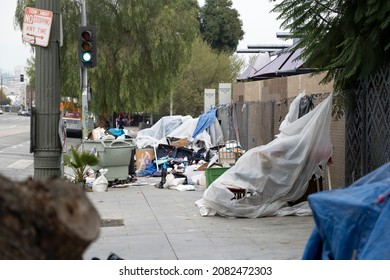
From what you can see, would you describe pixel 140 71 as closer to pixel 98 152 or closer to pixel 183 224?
pixel 98 152

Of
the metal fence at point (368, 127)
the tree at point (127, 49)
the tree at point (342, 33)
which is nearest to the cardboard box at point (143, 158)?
the metal fence at point (368, 127)

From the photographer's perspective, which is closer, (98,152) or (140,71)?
(98,152)

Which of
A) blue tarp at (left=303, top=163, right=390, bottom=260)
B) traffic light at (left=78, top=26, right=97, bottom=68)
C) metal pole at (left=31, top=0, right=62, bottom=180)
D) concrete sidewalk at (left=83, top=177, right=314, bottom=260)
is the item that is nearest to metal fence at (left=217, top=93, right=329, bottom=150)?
concrete sidewalk at (left=83, top=177, right=314, bottom=260)

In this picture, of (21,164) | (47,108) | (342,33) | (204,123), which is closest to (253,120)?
(204,123)

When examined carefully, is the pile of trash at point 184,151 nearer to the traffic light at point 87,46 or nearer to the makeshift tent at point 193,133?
the makeshift tent at point 193,133

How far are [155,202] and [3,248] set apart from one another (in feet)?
34.8

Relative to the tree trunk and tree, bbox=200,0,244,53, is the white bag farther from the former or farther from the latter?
tree, bbox=200,0,244,53

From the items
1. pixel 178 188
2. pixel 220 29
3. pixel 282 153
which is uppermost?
pixel 220 29

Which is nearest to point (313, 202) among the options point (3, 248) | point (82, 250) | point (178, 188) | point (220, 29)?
point (82, 250)

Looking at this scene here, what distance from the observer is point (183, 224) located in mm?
10164

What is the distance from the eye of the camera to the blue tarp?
3514 millimetres

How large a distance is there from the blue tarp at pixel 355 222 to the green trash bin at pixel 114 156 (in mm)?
11539

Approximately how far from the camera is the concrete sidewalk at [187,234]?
7.86 m

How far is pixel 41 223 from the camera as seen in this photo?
2.26 m
